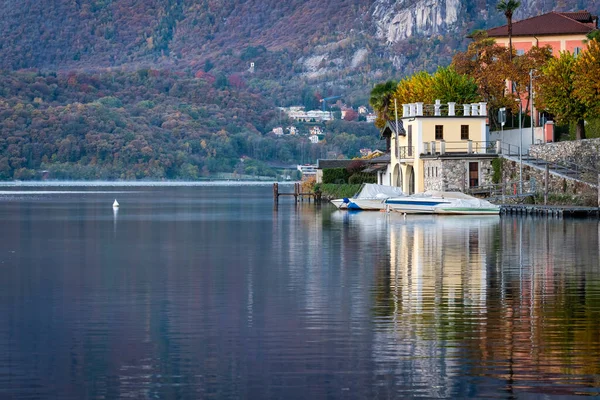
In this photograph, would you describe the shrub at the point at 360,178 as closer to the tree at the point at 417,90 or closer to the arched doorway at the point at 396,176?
the tree at the point at 417,90

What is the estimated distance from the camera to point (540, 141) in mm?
90625

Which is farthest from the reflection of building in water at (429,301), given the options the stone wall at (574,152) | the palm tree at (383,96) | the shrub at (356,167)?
the palm tree at (383,96)

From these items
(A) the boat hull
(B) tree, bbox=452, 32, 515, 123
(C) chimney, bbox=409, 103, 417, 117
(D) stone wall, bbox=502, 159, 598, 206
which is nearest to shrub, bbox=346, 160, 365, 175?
(B) tree, bbox=452, 32, 515, 123

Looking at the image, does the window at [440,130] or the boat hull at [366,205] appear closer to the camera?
the boat hull at [366,205]

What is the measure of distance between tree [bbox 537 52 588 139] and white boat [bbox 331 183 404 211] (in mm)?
12534

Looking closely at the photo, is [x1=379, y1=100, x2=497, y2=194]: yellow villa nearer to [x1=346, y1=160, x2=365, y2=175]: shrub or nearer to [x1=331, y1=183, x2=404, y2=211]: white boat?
[x1=331, y1=183, x2=404, y2=211]: white boat

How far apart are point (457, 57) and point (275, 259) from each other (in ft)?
233

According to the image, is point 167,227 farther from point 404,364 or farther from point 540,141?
point 404,364

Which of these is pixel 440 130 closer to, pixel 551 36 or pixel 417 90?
pixel 417 90

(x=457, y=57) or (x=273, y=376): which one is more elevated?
(x=457, y=57)

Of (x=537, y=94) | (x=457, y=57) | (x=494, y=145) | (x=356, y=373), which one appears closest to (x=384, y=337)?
(x=356, y=373)

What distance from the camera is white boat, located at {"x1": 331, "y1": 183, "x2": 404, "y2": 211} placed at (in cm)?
8594

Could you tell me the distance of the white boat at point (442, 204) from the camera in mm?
73812

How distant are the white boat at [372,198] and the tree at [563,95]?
12.5 m
